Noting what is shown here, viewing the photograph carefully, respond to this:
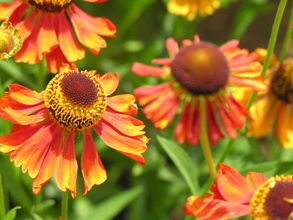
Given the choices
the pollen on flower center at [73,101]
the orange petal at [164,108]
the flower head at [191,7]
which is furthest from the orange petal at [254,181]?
the flower head at [191,7]

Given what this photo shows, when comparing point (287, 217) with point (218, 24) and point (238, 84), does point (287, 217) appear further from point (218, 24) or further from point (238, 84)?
point (218, 24)

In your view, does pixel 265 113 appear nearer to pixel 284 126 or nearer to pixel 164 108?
pixel 284 126

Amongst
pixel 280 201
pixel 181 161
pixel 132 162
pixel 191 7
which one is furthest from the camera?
pixel 132 162

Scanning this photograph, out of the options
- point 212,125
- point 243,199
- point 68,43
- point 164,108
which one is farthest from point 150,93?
point 243,199

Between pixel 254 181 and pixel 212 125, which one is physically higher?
pixel 254 181

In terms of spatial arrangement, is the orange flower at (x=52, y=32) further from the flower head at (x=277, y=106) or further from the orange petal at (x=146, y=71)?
the flower head at (x=277, y=106)

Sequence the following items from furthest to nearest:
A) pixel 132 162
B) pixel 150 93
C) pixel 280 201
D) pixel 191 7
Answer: pixel 132 162 → pixel 191 7 → pixel 150 93 → pixel 280 201

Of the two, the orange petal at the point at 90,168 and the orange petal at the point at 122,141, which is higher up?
the orange petal at the point at 122,141

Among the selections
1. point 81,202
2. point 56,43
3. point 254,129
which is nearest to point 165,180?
point 81,202
